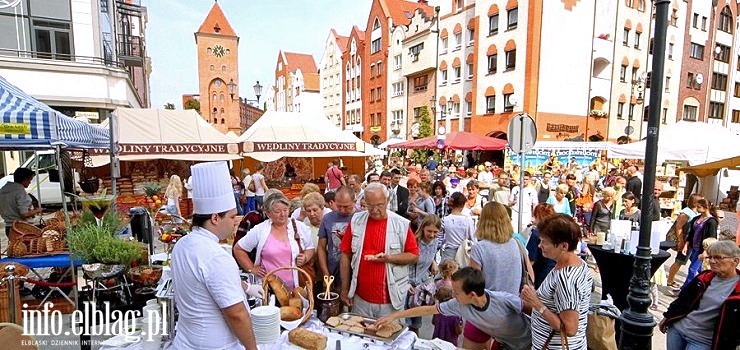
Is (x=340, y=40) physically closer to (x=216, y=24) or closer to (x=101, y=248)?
(x=216, y=24)

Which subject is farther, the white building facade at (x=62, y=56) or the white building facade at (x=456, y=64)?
the white building facade at (x=456, y=64)

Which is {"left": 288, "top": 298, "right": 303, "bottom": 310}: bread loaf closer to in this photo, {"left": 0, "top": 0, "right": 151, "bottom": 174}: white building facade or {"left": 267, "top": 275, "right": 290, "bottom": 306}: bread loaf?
{"left": 267, "top": 275, "right": 290, "bottom": 306}: bread loaf

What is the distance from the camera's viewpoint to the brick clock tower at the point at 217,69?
48625mm

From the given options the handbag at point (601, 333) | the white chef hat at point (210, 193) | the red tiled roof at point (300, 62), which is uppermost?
the red tiled roof at point (300, 62)

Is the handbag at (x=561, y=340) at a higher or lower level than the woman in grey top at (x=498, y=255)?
lower

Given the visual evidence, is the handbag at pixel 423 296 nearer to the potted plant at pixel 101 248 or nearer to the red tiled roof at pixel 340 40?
the potted plant at pixel 101 248

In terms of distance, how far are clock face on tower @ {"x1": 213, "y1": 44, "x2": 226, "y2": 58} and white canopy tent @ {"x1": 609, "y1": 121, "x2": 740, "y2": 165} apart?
1941 inches

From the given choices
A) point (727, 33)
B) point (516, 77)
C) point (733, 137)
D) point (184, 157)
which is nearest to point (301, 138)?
point (184, 157)

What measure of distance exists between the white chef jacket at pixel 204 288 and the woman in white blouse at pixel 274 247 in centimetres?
119

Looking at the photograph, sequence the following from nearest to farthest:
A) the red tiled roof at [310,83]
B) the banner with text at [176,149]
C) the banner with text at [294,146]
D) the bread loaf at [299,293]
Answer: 1. the bread loaf at [299,293]
2. the banner with text at [176,149]
3. the banner with text at [294,146]
4. the red tiled roof at [310,83]

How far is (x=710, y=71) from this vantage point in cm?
3066

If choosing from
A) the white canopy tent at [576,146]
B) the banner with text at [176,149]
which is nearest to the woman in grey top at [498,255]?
the banner with text at [176,149]

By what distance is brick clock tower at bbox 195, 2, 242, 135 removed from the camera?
48.6m

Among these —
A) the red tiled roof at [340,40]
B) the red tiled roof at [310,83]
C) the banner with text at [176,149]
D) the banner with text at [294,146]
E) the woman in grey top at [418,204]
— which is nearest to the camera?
the woman in grey top at [418,204]
